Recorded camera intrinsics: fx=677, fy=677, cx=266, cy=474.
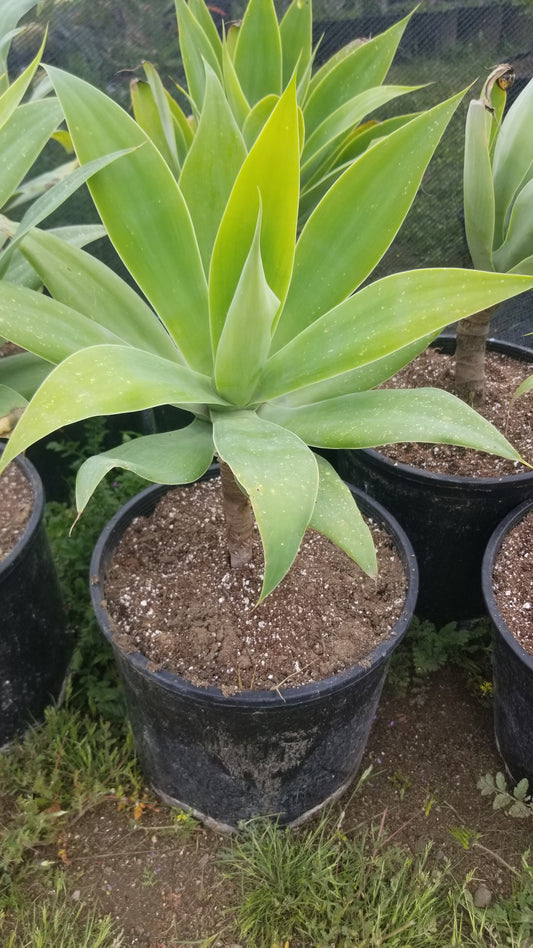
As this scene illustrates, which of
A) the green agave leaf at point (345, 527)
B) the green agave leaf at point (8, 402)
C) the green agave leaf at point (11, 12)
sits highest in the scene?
the green agave leaf at point (11, 12)

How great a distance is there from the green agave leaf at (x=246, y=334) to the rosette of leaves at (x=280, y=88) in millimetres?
571

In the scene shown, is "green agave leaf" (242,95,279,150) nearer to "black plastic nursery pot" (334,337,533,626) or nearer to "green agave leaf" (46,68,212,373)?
"green agave leaf" (46,68,212,373)

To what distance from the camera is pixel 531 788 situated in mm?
1307

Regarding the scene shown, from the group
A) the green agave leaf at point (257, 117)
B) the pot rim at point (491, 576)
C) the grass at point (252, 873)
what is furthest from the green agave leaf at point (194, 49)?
the grass at point (252, 873)

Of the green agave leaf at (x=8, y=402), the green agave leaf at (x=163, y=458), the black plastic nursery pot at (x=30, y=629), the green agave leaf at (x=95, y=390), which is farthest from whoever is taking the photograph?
the black plastic nursery pot at (x=30, y=629)

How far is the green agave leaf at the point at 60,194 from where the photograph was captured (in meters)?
0.75

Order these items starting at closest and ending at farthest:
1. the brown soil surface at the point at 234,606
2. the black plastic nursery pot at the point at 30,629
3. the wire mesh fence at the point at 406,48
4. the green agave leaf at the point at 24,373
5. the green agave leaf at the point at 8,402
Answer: the green agave leaf at the point at 8,402 → the green agave leaf at the point at 24,373 → the brown soil surface at the point at 234,606 → the black plastic nursery pot at the point at 30,629 → the wire mesh fence at the point at 406,48

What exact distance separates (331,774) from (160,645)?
44 centimetres

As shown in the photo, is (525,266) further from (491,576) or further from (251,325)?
(251,325)

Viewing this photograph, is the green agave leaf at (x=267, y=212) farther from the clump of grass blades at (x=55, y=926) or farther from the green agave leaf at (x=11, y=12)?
the clump of grass blades at (x=55, y=926)

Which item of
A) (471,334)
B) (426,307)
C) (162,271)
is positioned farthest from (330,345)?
(471,334)

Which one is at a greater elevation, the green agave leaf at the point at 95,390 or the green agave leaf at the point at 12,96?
the green agave leaf at the point at 12,96

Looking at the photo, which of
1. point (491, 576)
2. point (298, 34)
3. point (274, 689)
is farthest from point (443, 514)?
point (298, 34)

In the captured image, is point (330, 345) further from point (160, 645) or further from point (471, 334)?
point (471, 334)
